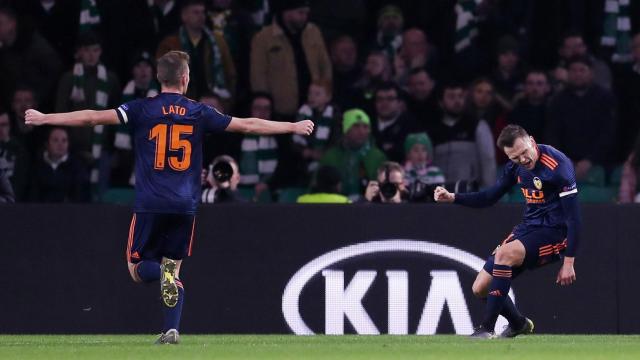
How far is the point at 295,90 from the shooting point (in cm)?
1603

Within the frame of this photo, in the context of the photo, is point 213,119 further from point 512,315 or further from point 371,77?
point 371,77

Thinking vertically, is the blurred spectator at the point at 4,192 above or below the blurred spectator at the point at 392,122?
below

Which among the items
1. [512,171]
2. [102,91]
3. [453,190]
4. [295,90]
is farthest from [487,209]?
[102,91]

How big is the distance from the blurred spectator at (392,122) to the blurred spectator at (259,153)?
1113mm

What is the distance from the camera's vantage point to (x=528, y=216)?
1116cm

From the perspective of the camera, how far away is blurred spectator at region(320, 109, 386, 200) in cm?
1495

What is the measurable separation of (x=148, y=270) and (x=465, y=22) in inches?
292

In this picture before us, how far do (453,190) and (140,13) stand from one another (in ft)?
14.4

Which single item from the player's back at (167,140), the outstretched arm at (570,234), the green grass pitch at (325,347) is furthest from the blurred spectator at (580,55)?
the player's back at (167,140)

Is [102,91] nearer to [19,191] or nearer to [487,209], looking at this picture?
[19,191]

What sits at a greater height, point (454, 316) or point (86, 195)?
point (86, 195)

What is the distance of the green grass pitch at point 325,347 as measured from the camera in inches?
372

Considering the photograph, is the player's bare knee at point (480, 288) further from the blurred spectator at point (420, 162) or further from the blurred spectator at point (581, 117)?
the blurred spectator at point (581, 117)

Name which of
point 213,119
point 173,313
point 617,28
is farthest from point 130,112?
point 617,28
